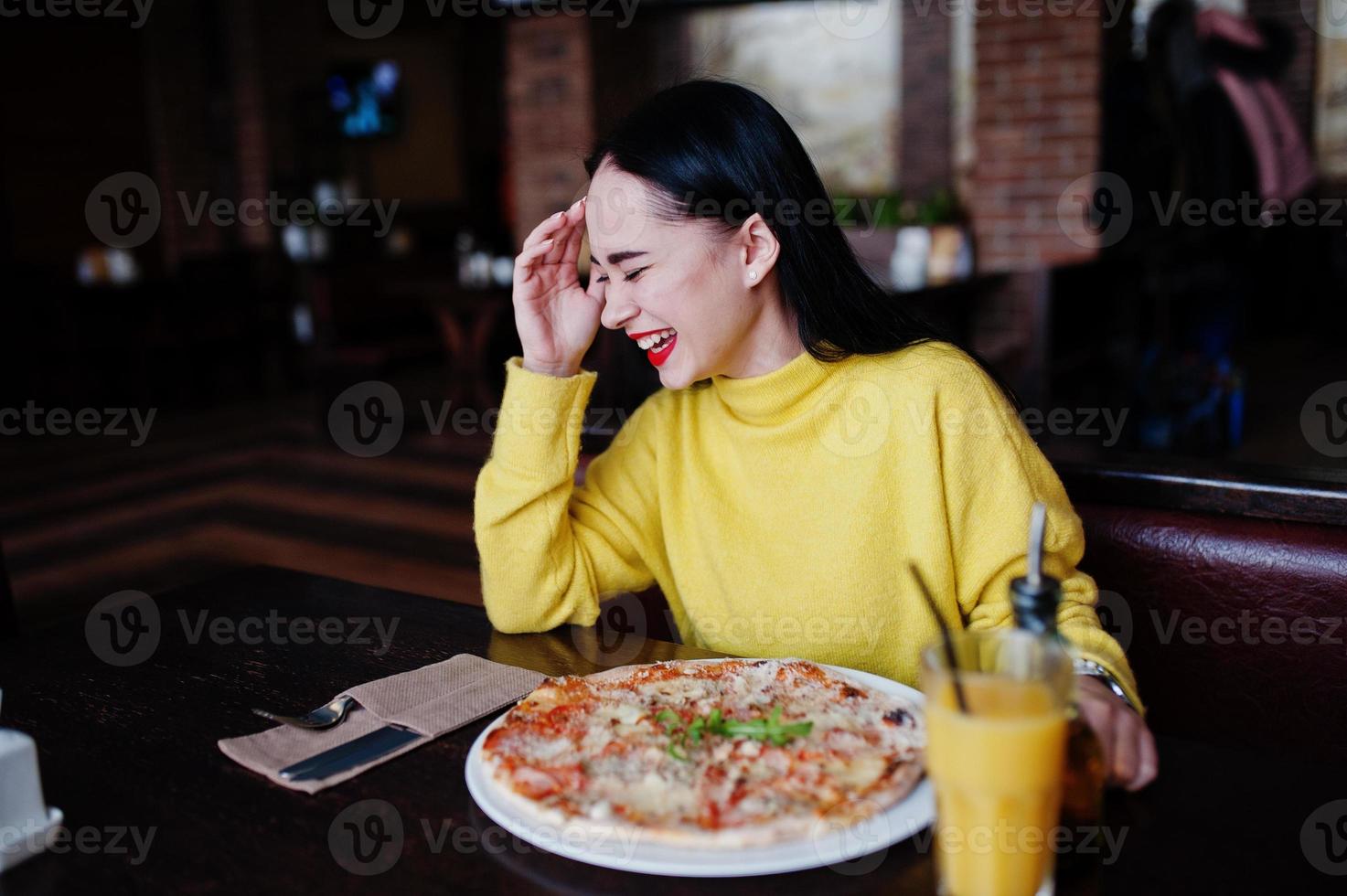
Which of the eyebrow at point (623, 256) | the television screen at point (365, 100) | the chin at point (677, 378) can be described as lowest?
the chin at point (677, 378)

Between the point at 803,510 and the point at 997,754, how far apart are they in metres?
0.65

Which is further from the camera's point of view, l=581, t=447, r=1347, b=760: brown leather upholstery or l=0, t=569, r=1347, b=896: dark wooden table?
l=581, t=447, r=1347, b=760: brown leather upholstery

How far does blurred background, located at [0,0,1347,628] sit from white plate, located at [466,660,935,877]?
77 centimetres

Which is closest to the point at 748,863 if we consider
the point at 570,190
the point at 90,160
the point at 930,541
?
the point at 930,541

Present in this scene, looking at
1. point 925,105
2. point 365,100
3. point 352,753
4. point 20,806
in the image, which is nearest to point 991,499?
point 352,753

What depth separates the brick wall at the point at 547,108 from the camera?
530cm

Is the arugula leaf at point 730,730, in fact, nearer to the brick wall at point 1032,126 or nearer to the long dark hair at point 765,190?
the long dark hair at point 765,190

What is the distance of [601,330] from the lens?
391 cm

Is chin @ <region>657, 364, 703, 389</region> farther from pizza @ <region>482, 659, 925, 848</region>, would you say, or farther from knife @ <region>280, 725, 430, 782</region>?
knife @ <region>280, 725, 430, 782</region>

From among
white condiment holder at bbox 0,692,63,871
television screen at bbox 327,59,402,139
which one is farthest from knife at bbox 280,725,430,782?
television screen at bbox 327,59,402,139

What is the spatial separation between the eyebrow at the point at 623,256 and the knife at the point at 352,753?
0.53 m

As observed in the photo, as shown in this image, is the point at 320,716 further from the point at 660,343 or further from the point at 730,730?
the point at 660,343

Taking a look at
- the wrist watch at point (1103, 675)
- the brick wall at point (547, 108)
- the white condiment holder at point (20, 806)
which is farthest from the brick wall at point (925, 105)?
the white condiment holder at point (20, 806)

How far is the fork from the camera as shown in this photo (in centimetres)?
101
